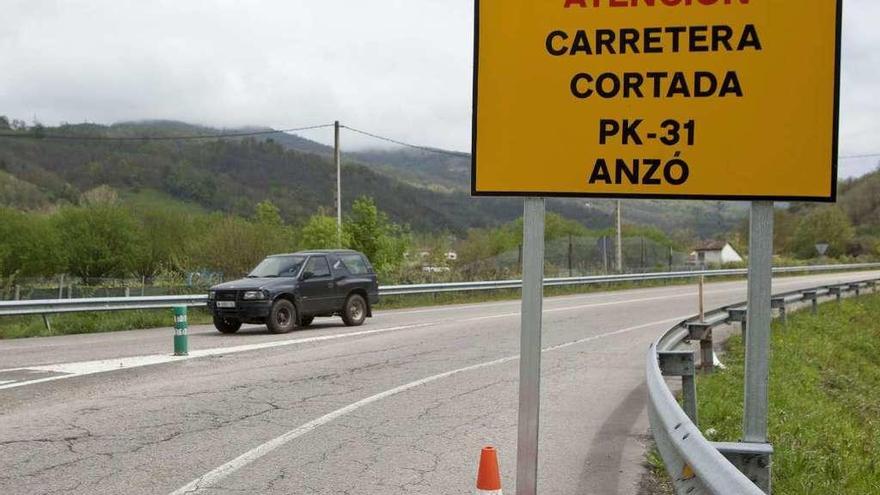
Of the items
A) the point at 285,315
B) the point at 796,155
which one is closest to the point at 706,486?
the point at 796,155

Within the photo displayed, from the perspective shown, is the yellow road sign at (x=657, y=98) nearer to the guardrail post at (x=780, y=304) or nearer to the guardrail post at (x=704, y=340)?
the guardrail post at (x=704, y=340)

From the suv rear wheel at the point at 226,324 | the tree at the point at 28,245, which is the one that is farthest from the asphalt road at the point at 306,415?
the tree at the point at 28,245

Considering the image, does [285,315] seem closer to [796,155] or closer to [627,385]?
[627,385]

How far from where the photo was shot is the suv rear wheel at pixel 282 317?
17.1 meters

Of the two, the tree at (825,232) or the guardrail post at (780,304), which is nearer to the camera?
the guardrail post at (780,304)

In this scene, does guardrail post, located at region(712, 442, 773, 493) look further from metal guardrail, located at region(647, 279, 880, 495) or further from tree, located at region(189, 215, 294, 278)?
tree, located at region(189, 215, 294, 278)

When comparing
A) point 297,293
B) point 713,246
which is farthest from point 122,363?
point 713,246

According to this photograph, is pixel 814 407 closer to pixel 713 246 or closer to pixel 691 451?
pixel 691 451

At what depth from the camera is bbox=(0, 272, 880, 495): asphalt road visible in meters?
6.12

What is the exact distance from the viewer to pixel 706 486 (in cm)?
327

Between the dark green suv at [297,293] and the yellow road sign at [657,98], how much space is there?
1306 centimetres

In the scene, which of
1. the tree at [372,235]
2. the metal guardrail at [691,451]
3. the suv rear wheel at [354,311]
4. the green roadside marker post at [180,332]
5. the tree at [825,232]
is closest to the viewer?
the metal guardrail at [691,451]

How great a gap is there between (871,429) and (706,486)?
7.81m

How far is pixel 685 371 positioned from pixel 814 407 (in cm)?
353
